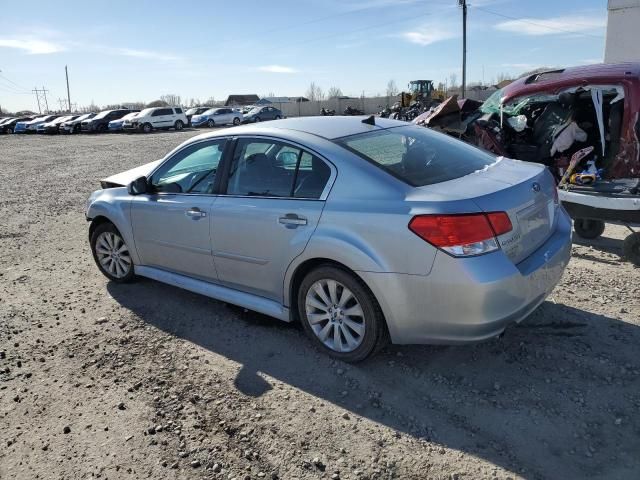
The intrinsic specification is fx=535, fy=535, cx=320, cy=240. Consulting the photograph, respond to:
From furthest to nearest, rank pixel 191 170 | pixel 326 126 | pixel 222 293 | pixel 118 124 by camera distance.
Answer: pixel 118 124, pixel 191 170, pixel 222 293, pixel 326 126

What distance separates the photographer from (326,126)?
4.07 m

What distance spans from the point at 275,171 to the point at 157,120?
1436 inches

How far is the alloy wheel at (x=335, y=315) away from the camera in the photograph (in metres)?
3.49

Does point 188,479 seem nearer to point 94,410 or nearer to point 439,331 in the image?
point 94,410

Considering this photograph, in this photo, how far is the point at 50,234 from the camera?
7.73m

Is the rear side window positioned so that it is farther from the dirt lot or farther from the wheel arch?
the wheel arch

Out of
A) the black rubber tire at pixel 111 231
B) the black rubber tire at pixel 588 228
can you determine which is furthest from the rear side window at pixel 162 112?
the black rubber tire at pixel 588 228

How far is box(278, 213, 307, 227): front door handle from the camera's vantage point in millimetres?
3559

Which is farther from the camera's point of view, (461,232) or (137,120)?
(137,120)

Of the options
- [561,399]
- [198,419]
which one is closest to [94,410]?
[198,419]

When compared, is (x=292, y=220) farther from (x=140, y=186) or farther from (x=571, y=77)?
(x=571, y=77)

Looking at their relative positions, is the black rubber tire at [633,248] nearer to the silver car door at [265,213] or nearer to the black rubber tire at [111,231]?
the silver car door at [265,213]

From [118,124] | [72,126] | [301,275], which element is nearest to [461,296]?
[301,275]

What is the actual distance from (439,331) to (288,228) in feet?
3.94
